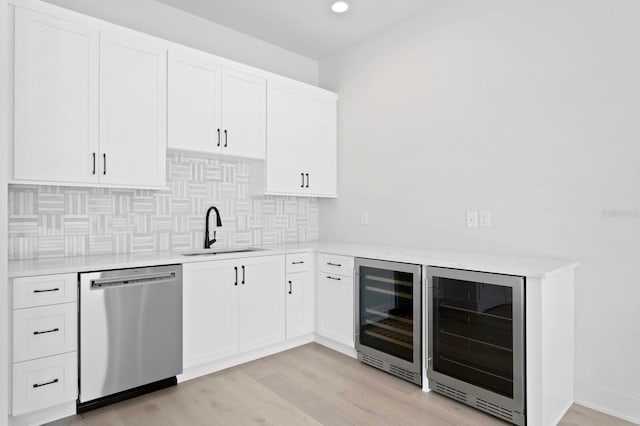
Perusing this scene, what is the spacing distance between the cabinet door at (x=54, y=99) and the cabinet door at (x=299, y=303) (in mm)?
1743

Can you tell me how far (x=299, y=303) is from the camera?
3330 mm

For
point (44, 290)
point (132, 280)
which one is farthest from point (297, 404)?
point (44, 290)

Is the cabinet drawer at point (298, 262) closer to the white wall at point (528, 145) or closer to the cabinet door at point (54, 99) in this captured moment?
the white wall at point (528, 145)

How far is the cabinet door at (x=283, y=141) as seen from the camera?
346 centimetres

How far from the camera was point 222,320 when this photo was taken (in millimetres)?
2824

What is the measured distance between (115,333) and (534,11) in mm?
3525

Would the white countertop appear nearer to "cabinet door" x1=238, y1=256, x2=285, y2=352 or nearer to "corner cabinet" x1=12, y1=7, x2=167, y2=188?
"cabinet door" x1=238, y1=256, x2=285, y2=352

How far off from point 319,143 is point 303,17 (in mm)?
1187

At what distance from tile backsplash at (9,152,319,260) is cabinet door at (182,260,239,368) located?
0.62m

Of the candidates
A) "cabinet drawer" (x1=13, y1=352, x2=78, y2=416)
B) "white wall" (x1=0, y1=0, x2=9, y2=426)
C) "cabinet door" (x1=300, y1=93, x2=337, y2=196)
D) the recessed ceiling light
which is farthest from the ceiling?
"cabinet drawer" (x1=13, y1=352, x2=78, y2=416)

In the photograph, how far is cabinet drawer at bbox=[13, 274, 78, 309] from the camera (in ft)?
6.61

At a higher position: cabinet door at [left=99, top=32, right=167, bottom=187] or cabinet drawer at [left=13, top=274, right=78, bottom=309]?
cabinet door at [left=99, top=32, right=167, bottom=187]

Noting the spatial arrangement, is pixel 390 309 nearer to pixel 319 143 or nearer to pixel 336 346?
pixel 336 346

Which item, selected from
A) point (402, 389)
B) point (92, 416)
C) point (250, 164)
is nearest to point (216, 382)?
point (92, 416)
